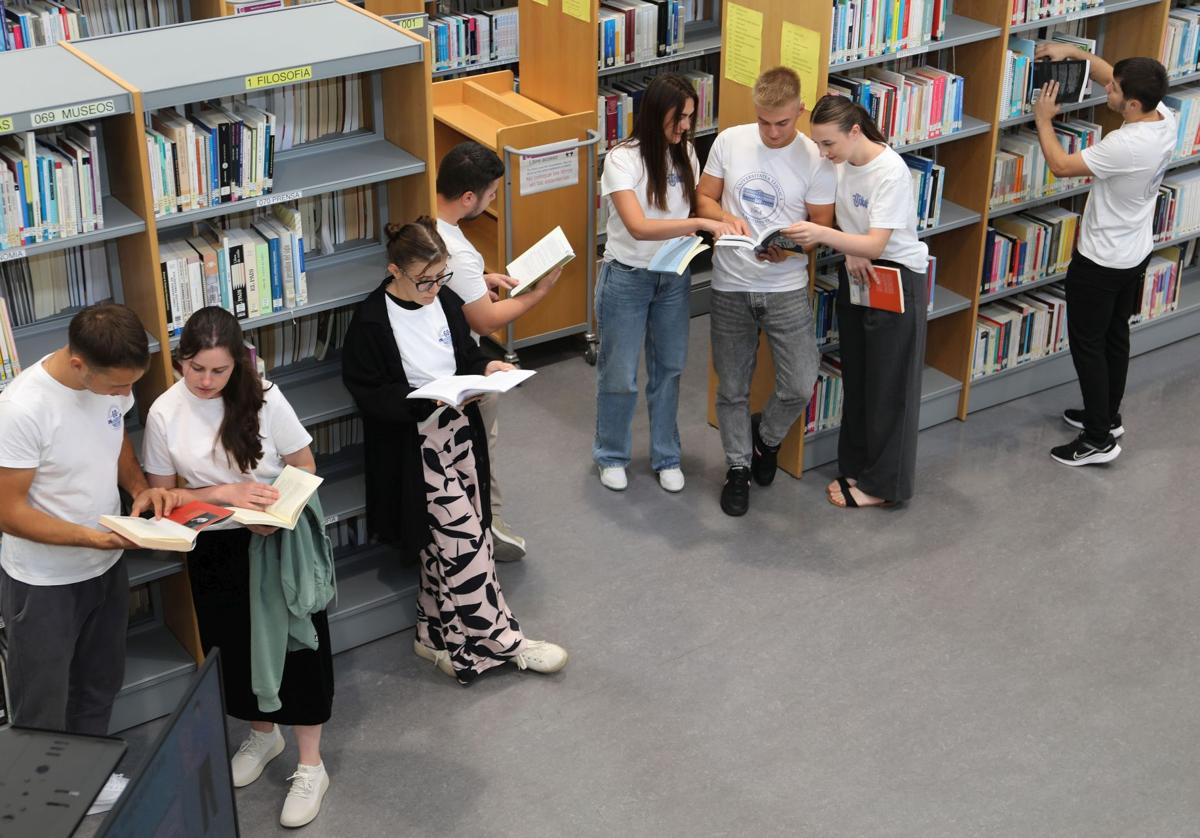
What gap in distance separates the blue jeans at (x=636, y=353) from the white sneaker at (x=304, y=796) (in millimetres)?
1963

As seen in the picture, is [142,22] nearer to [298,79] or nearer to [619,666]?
[298,79]

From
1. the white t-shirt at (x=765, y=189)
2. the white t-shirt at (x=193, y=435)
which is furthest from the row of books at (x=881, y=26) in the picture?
the white t-shirt at (x=193, y=435)

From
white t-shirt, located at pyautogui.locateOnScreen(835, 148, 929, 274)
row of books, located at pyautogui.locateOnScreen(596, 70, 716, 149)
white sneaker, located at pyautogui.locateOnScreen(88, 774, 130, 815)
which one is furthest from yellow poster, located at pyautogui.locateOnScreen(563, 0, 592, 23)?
white sneaker, located at pyautogui.locateOnScreen(88, 774, 130, 815)

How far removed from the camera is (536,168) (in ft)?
19.9

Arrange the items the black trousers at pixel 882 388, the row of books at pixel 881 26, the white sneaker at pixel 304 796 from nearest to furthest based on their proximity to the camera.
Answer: the white sneaker at pixel 304 796
the row of books at pixel 881 26
the black trousers at pixel 882 388

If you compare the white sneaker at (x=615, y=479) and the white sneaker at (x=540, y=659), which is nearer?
the white sneaker at (x=540, y=659)

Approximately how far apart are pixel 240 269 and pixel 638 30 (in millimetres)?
3012

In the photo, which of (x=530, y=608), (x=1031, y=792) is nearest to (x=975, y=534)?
(x=1031, y=792)

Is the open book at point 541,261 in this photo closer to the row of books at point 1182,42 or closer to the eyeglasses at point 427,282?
the eyeglasses at point 427,282

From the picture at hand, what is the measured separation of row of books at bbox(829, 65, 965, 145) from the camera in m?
5.22

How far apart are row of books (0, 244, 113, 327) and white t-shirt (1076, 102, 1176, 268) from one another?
363cm

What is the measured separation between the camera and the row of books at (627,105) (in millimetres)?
6453

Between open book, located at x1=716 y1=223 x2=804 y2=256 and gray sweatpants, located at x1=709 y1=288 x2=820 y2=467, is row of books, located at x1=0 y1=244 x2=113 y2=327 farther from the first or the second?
gray sweatpants, located at x1=709 y1=288 x2=820 y2=467

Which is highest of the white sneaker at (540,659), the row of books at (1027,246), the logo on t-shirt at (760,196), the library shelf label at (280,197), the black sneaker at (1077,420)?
the library shelf label at (280,197)
